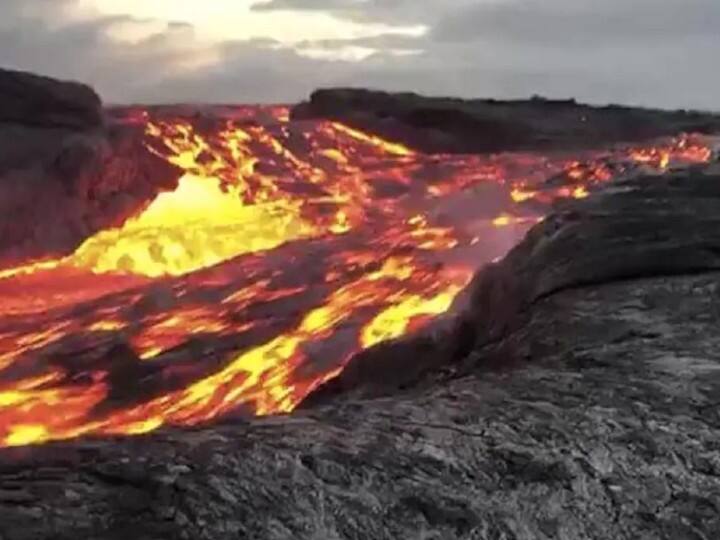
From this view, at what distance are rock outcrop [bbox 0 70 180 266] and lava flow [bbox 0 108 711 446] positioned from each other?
29 cm

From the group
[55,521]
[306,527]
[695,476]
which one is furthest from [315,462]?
[695,476]

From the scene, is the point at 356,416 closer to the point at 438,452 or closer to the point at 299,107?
the point at 438,452

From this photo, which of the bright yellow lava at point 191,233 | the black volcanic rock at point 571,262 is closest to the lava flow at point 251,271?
the bright yellow lava at point 191,233

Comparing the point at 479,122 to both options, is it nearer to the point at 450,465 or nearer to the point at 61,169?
the point at 61,169

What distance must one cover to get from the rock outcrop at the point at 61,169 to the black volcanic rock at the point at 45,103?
0.03ft

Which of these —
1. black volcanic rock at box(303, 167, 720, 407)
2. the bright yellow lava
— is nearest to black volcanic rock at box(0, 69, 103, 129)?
the bright yellow lava

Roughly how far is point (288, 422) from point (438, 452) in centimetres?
36

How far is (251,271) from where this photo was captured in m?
10.5

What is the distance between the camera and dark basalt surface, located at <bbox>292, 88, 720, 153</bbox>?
19.7 metres

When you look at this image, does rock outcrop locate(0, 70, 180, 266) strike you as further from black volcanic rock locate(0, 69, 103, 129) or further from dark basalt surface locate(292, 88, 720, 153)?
dark basalt surface locate(292, 88, 720, 153)

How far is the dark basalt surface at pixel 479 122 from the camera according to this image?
1966cm

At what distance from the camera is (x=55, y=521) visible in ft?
7.72

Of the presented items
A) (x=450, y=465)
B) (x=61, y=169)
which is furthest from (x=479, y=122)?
(x=450, y=465)

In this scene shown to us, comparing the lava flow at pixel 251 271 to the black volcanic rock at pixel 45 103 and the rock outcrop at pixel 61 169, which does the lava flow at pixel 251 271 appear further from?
the black volcanic rock at pixel 45 103
